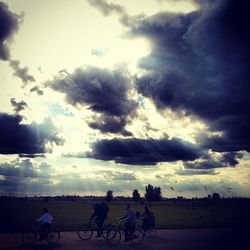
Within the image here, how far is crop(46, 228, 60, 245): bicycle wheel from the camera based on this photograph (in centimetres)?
1869

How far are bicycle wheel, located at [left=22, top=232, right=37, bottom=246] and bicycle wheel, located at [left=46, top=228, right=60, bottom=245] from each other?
760 millimetres

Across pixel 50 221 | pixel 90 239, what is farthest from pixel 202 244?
pixel 50 221

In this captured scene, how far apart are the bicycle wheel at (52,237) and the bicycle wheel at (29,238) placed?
76 centimetres

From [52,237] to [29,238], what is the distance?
1.23 metres

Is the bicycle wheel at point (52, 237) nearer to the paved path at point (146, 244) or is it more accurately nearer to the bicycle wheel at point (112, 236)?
the paved path at point (146, 244)

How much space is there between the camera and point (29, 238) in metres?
18.5

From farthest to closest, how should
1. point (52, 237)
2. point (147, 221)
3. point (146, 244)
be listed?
point (147, 221) < point (146, 244) < point (52, 237)

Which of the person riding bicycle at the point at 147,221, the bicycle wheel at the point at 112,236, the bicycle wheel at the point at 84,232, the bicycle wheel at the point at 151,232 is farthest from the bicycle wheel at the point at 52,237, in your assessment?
the bicycle wheel at the point at 151,232

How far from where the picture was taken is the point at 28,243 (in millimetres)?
18344

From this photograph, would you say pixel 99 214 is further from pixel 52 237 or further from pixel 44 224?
pixel 44 224

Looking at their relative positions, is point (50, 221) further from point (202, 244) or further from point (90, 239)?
point (202, 244)

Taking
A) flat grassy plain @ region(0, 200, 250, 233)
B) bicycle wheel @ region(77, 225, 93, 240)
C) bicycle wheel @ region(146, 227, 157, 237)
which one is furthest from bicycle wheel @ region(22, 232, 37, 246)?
bicycle wheel @ region(146, 227, 157, 237)

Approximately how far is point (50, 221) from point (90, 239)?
137 inches

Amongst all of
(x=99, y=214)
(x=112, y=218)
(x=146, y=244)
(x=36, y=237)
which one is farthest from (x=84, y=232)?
(x=112, y=218)
